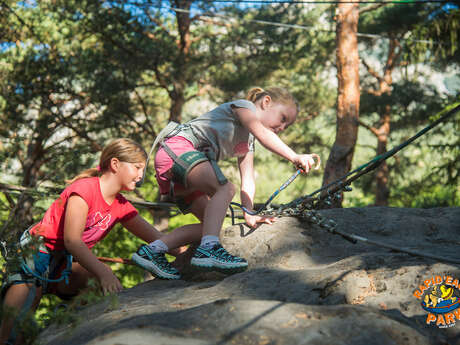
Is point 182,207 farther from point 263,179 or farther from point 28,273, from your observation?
point 263,179

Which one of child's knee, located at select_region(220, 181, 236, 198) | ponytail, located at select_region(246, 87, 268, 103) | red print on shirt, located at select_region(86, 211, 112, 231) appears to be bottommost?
red print on shirt, located at select_region(86, 211, 112, 231)

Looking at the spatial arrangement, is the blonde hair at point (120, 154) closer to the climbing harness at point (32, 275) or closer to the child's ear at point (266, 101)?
the climbing harness at point (32, 275)

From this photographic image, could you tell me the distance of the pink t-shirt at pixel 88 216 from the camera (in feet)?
8.24

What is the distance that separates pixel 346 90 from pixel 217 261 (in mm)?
5469

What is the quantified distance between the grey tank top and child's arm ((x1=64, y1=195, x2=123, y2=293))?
0.85 metres

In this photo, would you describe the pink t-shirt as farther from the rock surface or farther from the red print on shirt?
the rock surface

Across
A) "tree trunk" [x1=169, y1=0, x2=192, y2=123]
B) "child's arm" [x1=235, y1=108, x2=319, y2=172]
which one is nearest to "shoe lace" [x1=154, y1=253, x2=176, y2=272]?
"child's arm" [x1=235, y1=108, x2=319, y2=172]

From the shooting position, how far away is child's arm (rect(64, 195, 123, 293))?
2373 mm

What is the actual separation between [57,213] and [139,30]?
7.05 meters

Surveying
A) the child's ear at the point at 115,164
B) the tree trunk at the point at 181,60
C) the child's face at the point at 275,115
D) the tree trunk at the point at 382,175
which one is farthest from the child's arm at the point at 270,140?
the tree trunk at the point at 382,175

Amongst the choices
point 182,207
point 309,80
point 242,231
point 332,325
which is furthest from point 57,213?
point 309,80

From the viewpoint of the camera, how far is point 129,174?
2709 millimetres

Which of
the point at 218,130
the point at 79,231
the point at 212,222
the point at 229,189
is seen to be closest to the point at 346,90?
the point at 218,130

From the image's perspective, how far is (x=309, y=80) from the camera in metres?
12.0
